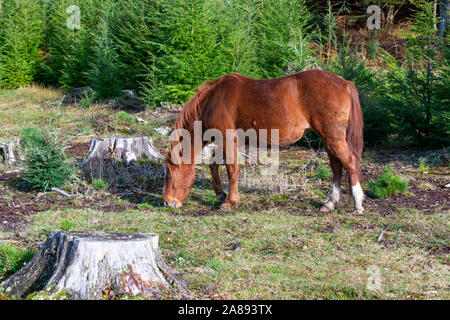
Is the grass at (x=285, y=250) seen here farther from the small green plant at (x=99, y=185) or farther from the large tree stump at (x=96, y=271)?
the small green plant at (x=99, y=185)

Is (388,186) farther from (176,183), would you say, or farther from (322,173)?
(176,183)

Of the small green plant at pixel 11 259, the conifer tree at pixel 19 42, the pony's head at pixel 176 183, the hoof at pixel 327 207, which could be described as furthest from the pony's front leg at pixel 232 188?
the conifer tree at pixel 19 42

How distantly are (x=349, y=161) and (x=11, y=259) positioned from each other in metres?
4.32

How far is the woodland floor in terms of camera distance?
4.07 meters

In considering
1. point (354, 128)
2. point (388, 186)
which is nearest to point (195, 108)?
point (354, 128)

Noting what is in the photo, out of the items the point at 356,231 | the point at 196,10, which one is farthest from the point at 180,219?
the point at 196,10

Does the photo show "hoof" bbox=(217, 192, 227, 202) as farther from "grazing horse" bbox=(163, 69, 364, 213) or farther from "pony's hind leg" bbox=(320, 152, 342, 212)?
"pony's hind leg" bbox=(320, 152, 342, 212)

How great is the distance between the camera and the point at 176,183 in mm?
6676

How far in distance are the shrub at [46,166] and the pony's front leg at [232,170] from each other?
261cm

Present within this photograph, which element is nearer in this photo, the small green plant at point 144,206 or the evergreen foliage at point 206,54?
the small green plant at point 144,206

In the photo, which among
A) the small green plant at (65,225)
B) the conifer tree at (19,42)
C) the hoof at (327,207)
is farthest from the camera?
the conifer tree at (19,42)

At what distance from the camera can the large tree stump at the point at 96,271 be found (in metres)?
3.57
